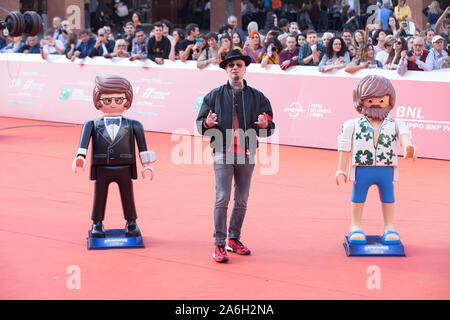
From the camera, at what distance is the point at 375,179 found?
276 inches

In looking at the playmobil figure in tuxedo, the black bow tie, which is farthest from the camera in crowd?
the black bow tie

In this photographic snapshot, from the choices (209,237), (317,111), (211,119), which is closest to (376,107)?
(211,119)

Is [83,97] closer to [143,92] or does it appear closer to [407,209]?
[143,92]

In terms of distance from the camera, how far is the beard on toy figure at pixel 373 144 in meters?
6.91

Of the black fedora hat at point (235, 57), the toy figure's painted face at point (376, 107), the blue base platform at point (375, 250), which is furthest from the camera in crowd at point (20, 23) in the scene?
the blue base platform at point (375, 250)

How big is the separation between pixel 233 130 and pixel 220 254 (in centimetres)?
110

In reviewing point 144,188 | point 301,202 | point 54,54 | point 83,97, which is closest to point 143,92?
point 83,97

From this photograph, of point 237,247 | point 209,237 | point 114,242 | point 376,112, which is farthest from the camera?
point 209,237

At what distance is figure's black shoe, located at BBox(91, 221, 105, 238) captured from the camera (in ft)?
23.7

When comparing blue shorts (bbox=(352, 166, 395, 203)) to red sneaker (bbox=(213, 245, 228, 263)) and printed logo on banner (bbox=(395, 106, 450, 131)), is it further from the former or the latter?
printed logo on banner (bbox=(395, 106, 450, 131))

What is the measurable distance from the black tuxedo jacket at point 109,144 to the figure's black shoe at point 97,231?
1.49 ft

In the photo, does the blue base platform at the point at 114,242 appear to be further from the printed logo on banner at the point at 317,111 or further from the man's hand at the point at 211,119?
the printed logo on banner at the point at 317,111

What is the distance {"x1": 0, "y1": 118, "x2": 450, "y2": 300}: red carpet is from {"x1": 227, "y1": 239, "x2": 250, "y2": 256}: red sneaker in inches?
3.8

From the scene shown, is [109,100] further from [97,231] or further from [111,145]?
[97,231]
